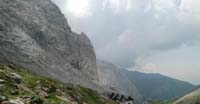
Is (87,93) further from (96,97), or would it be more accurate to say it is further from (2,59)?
(2,59)

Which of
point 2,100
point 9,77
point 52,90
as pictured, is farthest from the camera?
point 52,90

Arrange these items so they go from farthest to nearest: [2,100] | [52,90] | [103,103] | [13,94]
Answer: [103,103] → [52,90] → [13,94] → [2,100]

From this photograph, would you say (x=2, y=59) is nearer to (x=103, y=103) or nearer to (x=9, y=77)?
(x=103, y=103)

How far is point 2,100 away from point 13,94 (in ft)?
43.2

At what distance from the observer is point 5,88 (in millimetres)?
64062

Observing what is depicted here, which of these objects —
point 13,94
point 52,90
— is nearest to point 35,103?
point 13,94

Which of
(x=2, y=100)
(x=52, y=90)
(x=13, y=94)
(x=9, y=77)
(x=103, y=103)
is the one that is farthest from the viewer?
(x=103, y=103)

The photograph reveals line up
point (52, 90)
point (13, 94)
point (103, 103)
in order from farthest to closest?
point (103, 103)
point (52, 90)
point (13, 94)

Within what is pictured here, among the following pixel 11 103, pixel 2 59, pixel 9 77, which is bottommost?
pixel 11 103

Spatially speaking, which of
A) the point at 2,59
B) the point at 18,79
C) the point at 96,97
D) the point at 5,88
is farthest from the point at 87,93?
the point at 5,88

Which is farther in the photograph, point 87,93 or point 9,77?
point 87,93

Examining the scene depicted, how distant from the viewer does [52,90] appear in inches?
4988

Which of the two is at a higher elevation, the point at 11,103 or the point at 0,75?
the point at 0,75

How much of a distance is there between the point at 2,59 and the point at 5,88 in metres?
140
